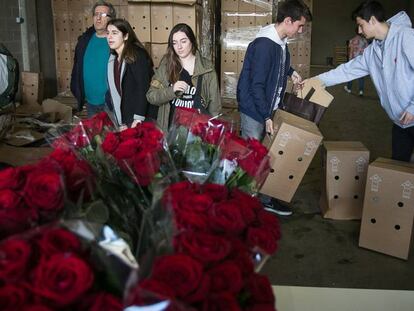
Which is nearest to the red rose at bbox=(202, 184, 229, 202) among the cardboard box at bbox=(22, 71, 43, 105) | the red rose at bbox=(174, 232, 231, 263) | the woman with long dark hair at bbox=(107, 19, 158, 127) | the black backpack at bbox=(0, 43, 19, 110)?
the red rose at bbox=(174, 232, 231, 263)

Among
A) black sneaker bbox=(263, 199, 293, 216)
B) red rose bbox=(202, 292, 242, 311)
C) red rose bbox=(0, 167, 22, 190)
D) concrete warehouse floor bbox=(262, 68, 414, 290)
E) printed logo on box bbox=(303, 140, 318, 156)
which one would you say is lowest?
concrete warehouse floor bbox=(262, 68, 414, 290)

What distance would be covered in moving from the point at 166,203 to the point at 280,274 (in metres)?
2.05

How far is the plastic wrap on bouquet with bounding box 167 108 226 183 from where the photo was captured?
118cm

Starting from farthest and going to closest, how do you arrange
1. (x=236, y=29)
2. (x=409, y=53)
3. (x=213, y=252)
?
(x=236, y=29) < (x=409, y=53) < (x=213, y=252)

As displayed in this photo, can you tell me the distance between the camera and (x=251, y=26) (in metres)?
5.87

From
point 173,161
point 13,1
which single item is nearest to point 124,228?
point 173,161

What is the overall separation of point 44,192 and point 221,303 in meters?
0.32

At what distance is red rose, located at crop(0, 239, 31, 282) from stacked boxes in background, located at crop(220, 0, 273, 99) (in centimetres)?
548

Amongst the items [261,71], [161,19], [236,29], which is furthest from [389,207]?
[236,29]

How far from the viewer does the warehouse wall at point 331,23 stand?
14750mm

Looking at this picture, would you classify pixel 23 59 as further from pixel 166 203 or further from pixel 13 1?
pixel 166 203

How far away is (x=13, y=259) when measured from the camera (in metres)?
0.62

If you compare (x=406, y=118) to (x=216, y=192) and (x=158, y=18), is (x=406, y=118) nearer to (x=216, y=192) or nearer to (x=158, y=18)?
(x=216, y=192)

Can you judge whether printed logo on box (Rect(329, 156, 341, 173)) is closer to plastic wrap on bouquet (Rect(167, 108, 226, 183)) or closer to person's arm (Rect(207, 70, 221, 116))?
person's arm (Rect(207, 70, 221, 116))
